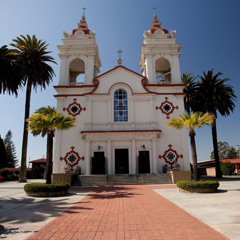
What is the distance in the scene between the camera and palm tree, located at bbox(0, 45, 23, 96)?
22609 millimetres

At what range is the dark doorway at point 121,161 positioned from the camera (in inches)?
995

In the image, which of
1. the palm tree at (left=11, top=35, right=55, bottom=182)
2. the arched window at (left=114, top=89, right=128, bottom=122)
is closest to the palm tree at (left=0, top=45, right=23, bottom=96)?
the palm tree at (left=11, top=35, right=55, bottom=182)

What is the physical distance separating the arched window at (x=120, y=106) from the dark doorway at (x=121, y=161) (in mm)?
4103

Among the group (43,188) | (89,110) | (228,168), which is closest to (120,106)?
(89,110)

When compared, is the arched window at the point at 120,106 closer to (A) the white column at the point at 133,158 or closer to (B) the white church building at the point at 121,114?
(B) the white church building at the point at 121,114

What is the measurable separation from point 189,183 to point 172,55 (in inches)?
814

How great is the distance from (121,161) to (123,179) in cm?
315

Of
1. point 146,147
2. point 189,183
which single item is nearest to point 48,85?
point 146,147

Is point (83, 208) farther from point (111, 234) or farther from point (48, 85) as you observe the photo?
point (48, 85)

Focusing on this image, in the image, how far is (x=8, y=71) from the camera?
22781 mm

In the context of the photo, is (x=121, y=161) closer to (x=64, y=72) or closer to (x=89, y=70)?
(x=89, y=70)

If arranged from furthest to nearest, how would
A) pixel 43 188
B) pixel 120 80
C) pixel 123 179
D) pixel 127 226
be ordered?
pixel 120 80 < pixel 123 179 < pixel 43 188 < pixel 127 226

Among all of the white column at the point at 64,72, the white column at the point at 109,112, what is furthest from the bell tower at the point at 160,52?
the white column at the point at 64,72

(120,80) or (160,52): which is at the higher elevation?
(160,52)
